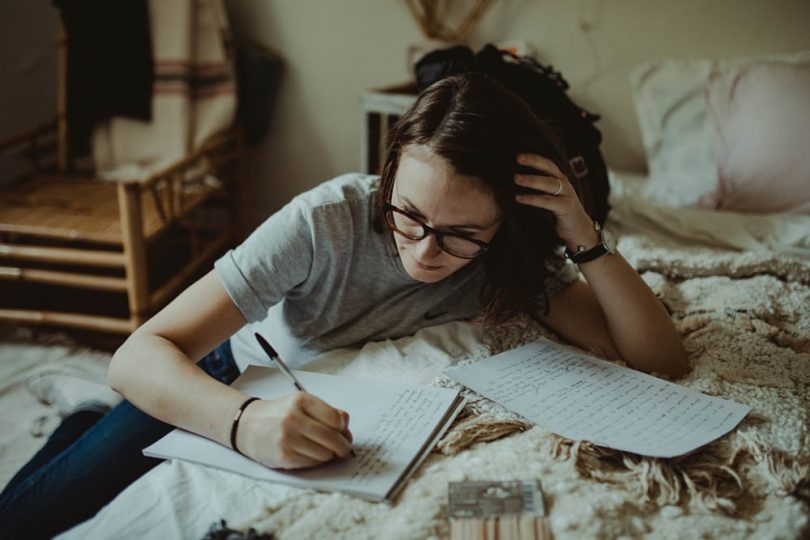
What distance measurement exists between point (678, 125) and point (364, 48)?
1.04 metres

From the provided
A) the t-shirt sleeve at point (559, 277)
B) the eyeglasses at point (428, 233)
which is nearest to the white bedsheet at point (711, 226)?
the t-shirt sleeve at point (559, 277)

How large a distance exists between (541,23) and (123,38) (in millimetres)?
1290

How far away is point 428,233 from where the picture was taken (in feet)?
2.64

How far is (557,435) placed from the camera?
0.72m

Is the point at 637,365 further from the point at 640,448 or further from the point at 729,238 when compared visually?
the point at 729,238

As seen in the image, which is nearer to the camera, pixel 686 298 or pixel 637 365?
pixel 637 365

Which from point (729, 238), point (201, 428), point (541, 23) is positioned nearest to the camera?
point (201, 428)

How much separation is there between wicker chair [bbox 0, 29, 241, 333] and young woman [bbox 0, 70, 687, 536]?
2.04 feet

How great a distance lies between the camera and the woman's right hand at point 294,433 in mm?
640

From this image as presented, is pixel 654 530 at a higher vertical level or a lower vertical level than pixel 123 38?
lower

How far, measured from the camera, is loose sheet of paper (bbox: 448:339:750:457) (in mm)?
715

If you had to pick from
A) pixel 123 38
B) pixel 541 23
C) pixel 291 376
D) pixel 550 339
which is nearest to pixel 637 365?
pixel 550 339

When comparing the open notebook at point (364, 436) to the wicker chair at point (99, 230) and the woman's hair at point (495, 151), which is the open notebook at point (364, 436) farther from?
the wicker chair at point (99, 230)

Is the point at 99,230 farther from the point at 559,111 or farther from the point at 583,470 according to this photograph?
the point at 583,470
